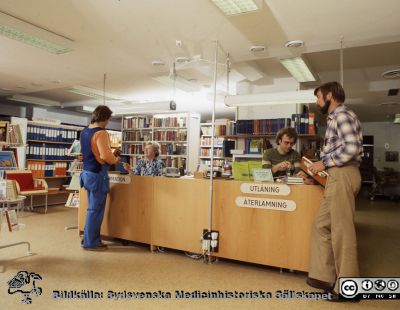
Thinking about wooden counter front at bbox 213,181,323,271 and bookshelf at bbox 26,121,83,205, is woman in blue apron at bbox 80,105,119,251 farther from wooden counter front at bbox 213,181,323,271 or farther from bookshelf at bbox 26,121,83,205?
bookshelf at bbox 26,121,83,205

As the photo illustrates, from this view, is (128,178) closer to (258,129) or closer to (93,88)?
(258,129)

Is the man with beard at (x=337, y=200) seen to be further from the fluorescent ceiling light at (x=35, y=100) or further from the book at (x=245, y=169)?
the fluorescent ceiling light at (x=35, y=100)

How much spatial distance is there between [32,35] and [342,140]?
11.9ft

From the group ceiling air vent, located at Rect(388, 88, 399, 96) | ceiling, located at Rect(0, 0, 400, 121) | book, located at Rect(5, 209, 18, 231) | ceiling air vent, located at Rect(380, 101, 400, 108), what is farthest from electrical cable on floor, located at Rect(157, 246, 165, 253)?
ceiling air vent, located at Rect(380, 101, 400, 108)

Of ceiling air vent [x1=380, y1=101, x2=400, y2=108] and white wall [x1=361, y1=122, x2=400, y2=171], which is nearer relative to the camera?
ceiling air vent [x1=380, y1=101, x2=400, y2=108]

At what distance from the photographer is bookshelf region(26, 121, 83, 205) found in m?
6.87

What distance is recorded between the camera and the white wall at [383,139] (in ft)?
36.8

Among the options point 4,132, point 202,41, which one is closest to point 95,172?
point 202,41

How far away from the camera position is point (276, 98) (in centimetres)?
379

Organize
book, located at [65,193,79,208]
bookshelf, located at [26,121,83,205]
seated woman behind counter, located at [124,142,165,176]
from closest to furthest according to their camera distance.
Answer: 1. seated woman behind counter, located at [124,142,165,176]
2. book, located at [65,193,79,208]
3. bookshelf, located at [26,121,83,205]

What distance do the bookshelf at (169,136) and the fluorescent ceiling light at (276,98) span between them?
392 cm

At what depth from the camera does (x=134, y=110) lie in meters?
5.35

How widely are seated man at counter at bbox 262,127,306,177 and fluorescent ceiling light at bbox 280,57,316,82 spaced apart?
1.59 m

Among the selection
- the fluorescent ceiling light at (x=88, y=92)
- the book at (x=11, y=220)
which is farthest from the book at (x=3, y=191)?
the fluorescent ceiling light at (x=88, y=92)
